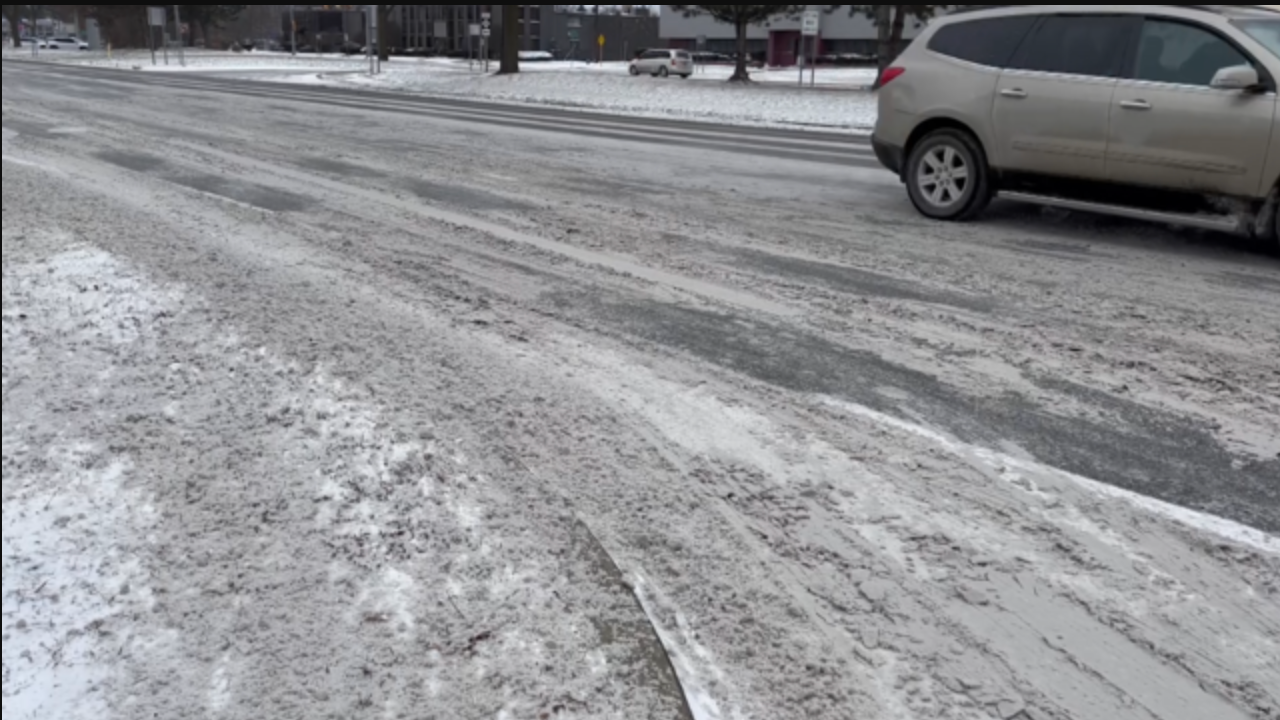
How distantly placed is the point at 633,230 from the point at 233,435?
427 cm

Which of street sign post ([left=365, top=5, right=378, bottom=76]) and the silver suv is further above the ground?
street sign post ([left=365, top=5, right=378, bottom=76])

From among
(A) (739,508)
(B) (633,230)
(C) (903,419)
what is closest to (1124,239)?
(B) (633,230)

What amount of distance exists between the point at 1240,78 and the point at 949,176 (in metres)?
2.27

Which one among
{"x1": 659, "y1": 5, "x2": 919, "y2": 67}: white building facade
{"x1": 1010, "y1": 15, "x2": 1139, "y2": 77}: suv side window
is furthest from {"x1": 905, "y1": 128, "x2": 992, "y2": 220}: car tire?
{"x1": 659, "y1": 5, "x2": 919, "y2": 67}: white building facade

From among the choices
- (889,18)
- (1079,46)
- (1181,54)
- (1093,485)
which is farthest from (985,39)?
(889,18)

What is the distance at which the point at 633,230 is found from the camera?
7832mm

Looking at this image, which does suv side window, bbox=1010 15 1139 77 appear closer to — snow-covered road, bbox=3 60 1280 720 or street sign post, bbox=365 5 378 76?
snow-covered road, bbox=3 60 1280 720

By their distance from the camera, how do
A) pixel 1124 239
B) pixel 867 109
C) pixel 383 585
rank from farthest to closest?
pixel 867 109
pixel 1124 239
pixel 383 585

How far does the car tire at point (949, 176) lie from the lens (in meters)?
8.12

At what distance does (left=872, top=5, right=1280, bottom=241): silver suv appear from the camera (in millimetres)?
6715

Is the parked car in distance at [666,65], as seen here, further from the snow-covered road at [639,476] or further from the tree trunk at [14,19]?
the tree trunk at [14,19]

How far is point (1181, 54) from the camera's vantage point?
7086 millimetres

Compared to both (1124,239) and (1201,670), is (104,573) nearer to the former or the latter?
(1201,670)

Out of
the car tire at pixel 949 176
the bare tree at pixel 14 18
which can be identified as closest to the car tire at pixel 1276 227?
the car tire at pixel 949 176
